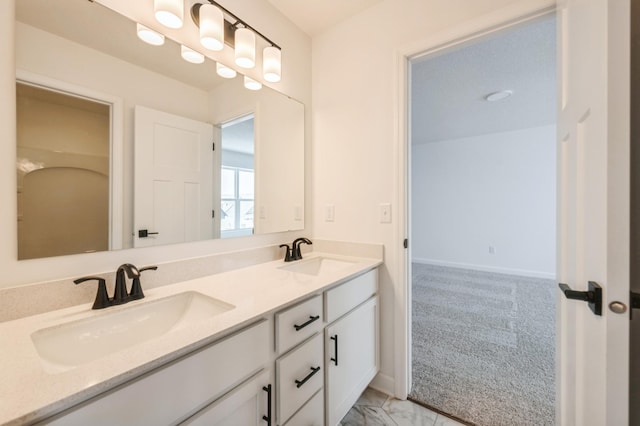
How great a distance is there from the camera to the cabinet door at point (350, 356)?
122 centimetres

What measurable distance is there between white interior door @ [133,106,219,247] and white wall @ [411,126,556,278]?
4743 millimetres

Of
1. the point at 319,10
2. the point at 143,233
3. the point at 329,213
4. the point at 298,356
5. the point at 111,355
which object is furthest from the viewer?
the point at 329,213

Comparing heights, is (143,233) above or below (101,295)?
above

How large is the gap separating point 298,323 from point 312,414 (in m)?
0.43

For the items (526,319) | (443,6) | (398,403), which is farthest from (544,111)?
(398,403)

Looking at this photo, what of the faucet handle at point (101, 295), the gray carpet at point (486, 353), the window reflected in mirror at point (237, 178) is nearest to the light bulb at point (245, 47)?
the window reflected in mirror at point (237, 178)

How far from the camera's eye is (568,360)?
94 cm

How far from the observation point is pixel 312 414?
3.66 ft

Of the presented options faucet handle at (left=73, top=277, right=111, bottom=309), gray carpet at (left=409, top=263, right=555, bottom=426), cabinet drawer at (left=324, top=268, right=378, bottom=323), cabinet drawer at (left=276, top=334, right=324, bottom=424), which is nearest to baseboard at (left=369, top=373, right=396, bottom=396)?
gray carpet at (left=409, top=263, right=555, bottom=426)

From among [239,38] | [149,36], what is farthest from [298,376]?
[239,38]

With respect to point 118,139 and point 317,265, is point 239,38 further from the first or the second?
point 317,265

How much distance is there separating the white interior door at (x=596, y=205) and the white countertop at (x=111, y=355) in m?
0.85

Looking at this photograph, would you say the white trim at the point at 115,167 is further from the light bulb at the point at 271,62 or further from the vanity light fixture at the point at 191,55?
the light bulb at the point at 271,62

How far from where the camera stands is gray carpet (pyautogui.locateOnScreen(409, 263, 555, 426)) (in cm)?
152
